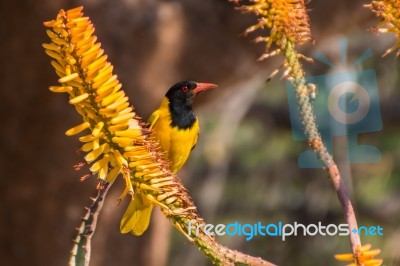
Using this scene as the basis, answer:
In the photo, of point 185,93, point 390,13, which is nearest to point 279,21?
point 390,13

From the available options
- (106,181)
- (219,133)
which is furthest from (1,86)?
(106,181)

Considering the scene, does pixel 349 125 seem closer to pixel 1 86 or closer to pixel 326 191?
pixel 1 86

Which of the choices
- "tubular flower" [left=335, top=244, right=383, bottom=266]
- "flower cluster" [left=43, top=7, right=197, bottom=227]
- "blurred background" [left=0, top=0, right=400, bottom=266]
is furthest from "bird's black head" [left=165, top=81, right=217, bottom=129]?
"tubular flower" [left=335, top=244, right=383, bottom=266]

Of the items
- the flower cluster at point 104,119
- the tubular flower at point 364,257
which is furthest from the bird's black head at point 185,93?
the tubular flower at point 364,257

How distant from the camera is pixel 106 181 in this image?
51 cm

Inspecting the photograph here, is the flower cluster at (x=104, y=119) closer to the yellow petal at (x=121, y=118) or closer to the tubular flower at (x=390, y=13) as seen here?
the yellow petal at (x=121, y=118)

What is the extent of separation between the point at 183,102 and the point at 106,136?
43 cm

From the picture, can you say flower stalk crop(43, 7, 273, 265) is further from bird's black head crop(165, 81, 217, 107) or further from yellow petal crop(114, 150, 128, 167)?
bird's black head crop(165, 81, 217, 107)

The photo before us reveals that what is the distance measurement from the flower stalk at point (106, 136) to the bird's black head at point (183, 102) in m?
0.37

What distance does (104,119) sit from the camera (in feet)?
1.51

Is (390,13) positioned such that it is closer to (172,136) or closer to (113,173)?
(113,173)

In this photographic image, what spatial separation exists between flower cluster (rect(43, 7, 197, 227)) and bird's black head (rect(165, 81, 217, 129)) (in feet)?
1.19

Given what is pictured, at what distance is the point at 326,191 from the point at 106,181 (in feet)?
4.74

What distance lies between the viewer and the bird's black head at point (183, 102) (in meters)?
0.90
